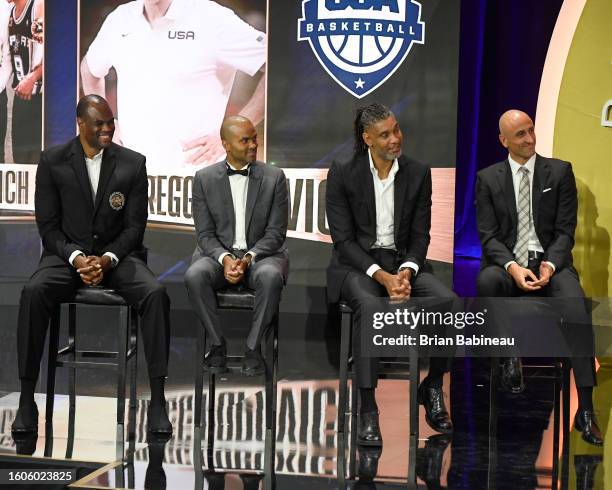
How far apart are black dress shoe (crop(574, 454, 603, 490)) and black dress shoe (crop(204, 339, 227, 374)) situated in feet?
→ 5.13

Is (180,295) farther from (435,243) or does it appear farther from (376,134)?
(376,134)

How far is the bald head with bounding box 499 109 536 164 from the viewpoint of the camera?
16.1 ft

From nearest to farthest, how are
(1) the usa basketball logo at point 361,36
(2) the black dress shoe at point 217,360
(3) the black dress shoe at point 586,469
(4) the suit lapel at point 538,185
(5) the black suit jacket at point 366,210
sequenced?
(3) the black dress shoe at point 586,469
(2) the black dress shoe at point 217,360
(5) the black suit jacket at point 366,210
(4) the suit lapel at point 538,185
(1) the usa basketball logo at point 361,36

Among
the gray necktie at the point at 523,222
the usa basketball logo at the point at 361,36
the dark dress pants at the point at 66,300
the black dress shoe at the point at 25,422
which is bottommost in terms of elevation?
the black dress shoe at the point at 25,422

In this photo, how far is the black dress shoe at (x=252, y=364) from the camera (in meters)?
4.41

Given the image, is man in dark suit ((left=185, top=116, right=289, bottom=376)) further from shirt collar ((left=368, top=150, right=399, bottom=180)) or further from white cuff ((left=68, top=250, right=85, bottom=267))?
white cuff ((left=68, top=250, right=85, bottom=267))

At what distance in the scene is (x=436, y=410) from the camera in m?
4.56

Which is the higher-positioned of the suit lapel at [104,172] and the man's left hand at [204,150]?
the man's left hand at [204,150]

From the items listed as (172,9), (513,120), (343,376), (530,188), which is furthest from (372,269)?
(172,9)

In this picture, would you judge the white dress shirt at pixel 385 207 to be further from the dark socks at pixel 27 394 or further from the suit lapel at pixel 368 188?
the dark socks at pixel 27 394

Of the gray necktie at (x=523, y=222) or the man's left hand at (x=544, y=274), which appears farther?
the gray necktie at (x=523, y=222)

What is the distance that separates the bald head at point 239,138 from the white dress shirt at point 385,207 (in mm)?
579

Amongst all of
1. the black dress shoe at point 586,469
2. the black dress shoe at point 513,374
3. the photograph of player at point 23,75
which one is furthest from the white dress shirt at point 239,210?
the photograph of player at point 23,75

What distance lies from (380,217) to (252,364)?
940 mm
